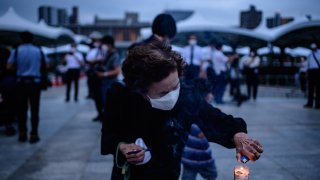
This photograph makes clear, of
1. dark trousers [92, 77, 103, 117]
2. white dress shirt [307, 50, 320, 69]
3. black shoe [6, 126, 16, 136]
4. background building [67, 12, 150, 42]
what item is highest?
background building [67, 12, 150, 42]

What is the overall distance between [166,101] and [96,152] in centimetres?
392

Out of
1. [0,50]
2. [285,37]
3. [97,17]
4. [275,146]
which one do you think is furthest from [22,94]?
[97,17]

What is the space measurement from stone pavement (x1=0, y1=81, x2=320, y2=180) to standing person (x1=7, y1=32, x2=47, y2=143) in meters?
0.43

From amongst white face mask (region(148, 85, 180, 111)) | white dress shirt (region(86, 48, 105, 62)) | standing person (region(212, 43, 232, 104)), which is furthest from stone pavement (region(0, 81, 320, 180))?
white face mask (region(148, 85, 180, 111))

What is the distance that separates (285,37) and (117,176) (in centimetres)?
1435

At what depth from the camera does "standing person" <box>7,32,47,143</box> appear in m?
5.89

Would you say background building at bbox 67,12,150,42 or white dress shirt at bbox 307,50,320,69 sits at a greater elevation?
Answer: background building at bbox 67,12,150,42

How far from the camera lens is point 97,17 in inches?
3885

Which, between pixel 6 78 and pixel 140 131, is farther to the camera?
pixel 6 78

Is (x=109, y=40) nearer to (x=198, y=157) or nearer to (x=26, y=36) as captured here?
(x=26, y=36)

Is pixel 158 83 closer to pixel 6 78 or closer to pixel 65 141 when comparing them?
pixel 65 141

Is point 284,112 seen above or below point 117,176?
below

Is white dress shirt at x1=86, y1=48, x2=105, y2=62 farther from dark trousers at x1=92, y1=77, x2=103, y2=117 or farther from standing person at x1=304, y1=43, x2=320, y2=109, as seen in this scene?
standing person at x1=304, y1=43, x2=320, y2=109

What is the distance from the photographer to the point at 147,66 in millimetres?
1649
